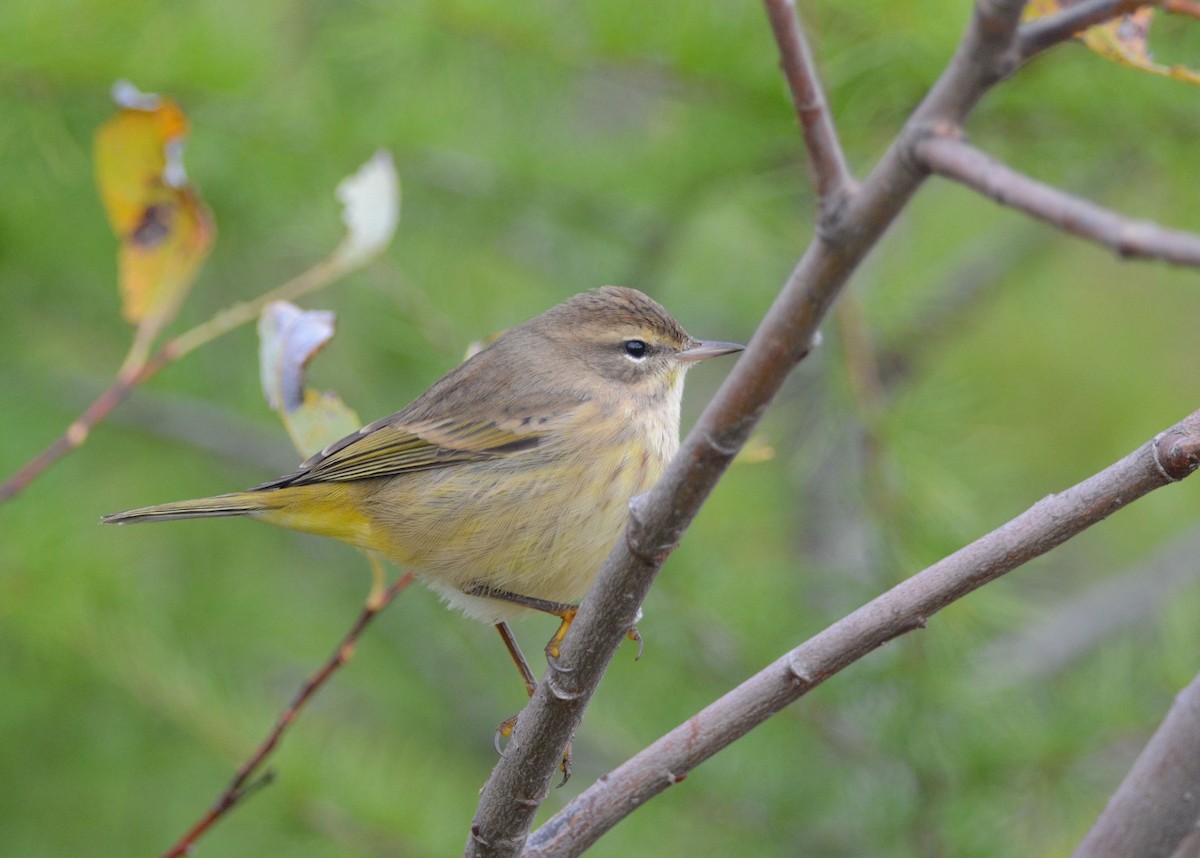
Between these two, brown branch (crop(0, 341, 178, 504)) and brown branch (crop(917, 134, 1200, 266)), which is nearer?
brown branch (crop(917, 134, 1200, 266))

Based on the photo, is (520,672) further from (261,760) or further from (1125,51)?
(1125,51)

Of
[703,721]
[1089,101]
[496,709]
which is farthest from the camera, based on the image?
[496,709]

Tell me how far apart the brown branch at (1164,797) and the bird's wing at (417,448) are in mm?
1382

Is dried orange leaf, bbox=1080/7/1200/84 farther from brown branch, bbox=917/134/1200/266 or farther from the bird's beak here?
the bird's beak

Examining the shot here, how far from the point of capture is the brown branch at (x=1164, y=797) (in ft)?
4.77

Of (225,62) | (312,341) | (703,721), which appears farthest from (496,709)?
(703,721)

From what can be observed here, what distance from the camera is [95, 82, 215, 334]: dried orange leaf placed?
2.09 meters

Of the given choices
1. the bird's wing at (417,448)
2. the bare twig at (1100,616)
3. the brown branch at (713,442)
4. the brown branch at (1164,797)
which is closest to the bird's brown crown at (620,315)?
the bird's wing at (417,448)

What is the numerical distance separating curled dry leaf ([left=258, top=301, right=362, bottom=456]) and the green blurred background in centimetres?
79

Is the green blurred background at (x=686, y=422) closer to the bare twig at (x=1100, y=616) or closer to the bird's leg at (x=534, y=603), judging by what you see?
the bare twig at (x=1100, y=616)

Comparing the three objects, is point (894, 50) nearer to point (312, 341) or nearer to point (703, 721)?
point (312, 341)

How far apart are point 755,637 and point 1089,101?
1678 millimetres

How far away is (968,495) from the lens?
126 inches

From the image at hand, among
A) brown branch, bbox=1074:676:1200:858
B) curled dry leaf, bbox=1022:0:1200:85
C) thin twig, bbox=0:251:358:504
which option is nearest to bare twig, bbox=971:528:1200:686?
brown branch, bbox=1074:676:1200:858
